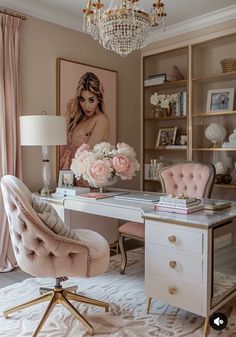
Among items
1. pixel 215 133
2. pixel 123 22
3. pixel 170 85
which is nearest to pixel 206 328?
pixel 123 22

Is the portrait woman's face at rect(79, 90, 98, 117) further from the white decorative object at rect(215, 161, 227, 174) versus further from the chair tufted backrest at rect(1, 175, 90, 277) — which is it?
the chair tufted backrest at rect(1, 175, 90, 277)

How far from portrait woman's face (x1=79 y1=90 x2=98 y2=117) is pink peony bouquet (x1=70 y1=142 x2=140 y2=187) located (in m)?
0.98

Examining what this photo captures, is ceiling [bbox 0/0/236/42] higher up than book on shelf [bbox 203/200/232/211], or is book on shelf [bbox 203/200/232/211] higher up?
ceiling [bbox 0/0/236/42]

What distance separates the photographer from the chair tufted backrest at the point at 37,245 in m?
2.01

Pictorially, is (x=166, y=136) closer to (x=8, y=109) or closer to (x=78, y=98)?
(x=78, y=98)

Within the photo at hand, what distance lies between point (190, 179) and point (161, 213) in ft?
3.57

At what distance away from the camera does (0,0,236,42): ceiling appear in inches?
132

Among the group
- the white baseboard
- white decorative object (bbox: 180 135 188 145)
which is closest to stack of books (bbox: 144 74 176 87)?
white decorative object (bbox: 180 135 188 145)

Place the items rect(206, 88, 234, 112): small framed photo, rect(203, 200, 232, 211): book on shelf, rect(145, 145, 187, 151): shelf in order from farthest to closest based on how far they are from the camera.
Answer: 1. rect(145, 145, 187, 151): shelf
2. rect(206, 88, 234, 112): small framed photo
3. rect(203, 200, 232, 211): book on shelf

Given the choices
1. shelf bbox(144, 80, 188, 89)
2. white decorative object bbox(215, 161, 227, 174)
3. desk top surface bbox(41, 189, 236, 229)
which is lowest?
desk top surface bbox(41, 189, 236, 229)

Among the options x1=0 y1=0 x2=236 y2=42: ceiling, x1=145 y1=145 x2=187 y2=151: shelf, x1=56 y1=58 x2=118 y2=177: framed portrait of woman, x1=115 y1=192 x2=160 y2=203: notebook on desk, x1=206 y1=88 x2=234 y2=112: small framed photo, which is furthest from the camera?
x1=145 y1=145 x2=187 y2=151: shelf

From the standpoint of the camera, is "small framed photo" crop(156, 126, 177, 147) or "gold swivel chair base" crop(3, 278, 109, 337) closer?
"gold swivel chair base" crop(3, 278, 109, 337)

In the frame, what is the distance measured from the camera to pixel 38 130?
9.92 feet

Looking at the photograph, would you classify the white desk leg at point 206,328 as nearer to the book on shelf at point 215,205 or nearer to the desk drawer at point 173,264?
the desk drawer at point 173,264
